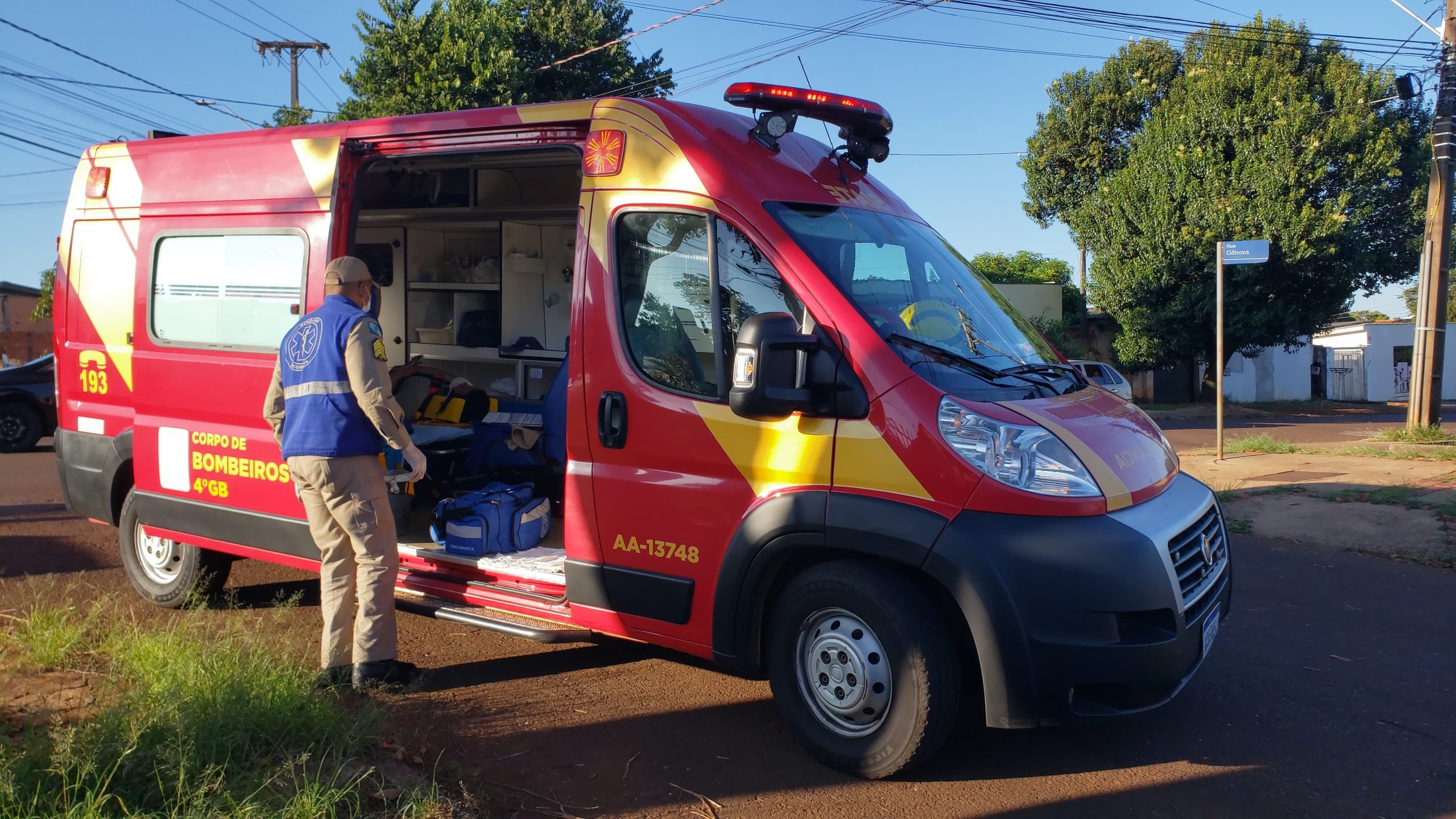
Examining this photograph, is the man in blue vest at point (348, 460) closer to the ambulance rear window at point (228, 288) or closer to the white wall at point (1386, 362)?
the ambulance rear window at point (228, 288)

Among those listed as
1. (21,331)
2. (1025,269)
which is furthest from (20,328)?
(1025,269)

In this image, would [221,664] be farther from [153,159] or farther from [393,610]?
[153,159]

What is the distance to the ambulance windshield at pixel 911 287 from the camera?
395 cm

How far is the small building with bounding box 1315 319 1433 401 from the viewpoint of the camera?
37.2 meters

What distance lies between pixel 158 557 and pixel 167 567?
0.30ft

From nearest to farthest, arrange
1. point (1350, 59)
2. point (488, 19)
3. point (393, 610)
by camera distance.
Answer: point (393, 610), point (488, 19), point (1350, 59)

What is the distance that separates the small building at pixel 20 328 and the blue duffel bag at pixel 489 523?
36.5 metres

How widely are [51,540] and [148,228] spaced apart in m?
3.49

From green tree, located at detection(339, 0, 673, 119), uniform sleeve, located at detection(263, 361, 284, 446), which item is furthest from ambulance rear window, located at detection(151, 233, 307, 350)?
green tree, located at detection(339, 0, 673, 119)

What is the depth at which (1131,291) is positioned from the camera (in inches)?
1046

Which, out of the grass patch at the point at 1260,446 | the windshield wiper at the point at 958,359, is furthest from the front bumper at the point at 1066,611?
the grass patch at the point at 1260,446

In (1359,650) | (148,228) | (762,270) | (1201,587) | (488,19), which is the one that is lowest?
(1359,650)

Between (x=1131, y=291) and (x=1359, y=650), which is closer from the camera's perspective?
(x=1359, y=650)

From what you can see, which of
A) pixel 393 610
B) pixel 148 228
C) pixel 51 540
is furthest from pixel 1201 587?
pixel 51 540
